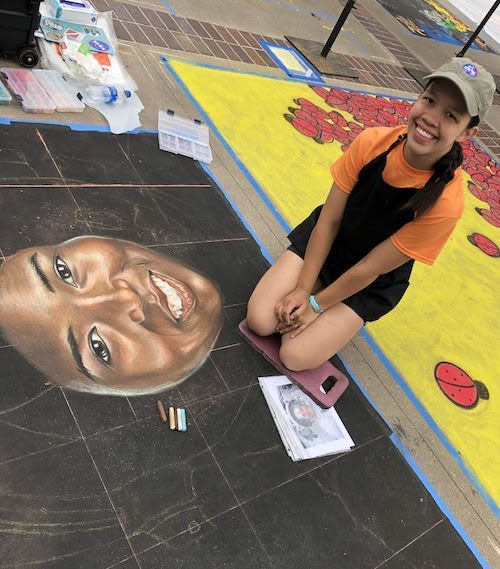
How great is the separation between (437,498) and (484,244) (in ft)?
8.22

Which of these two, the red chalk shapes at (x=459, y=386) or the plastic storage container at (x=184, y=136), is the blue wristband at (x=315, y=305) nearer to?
the red chalk shapes at (x=459, y=386)

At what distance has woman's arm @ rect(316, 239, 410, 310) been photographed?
231 centimetres

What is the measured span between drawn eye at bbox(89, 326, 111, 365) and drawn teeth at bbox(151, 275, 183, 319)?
1.32ft

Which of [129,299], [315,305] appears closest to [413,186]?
[315,305]

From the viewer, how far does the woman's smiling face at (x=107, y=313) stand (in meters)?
2.13

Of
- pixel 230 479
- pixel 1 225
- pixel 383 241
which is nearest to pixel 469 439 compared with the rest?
pixel 383 241

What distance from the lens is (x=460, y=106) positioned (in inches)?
75.0

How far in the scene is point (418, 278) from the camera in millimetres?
3617

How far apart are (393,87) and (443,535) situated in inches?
203

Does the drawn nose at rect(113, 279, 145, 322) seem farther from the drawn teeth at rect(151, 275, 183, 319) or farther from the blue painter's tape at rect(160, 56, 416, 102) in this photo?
the blue painter's tape at rect(160, 56, 416, 102)

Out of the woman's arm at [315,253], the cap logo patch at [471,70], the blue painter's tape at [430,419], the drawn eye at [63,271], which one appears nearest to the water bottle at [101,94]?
the drawn eye at [63,271]

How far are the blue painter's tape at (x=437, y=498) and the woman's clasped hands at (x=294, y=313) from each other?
71 centimetres

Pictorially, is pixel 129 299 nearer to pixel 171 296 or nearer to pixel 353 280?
pixel 171 296

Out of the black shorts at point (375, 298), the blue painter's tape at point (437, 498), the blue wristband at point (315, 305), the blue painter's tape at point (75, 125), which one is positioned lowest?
the blue painter's tape at point (437, 498)
